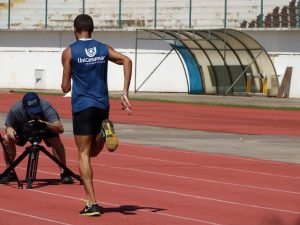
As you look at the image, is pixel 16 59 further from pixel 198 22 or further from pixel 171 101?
pixel 171 101

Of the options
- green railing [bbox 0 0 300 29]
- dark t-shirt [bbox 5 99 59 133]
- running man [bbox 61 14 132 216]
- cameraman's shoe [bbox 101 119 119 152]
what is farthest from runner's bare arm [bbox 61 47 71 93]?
green railing [bbox 0 0 300 29]

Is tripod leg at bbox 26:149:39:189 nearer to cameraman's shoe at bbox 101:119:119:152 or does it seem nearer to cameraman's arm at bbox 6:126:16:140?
cameraman's arm at bbox 6:126:16:140

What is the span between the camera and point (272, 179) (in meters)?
16.4

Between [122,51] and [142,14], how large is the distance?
196 inches

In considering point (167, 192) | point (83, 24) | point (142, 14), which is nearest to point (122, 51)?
point (142, 14)

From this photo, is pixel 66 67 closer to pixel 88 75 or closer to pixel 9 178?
pixel 88 75

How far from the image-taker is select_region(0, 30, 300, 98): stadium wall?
162 ft

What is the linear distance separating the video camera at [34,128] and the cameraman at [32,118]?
0.05 feet

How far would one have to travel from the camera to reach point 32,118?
14.6 meters

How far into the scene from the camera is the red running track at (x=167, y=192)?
11.9 meters

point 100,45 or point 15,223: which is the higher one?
point 100,45

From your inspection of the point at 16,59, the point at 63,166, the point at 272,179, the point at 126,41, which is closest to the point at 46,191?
the point at 63,166

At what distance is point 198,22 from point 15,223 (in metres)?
45.4

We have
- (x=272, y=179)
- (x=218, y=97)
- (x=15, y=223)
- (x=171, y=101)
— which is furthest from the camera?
(x=218, y=97)
